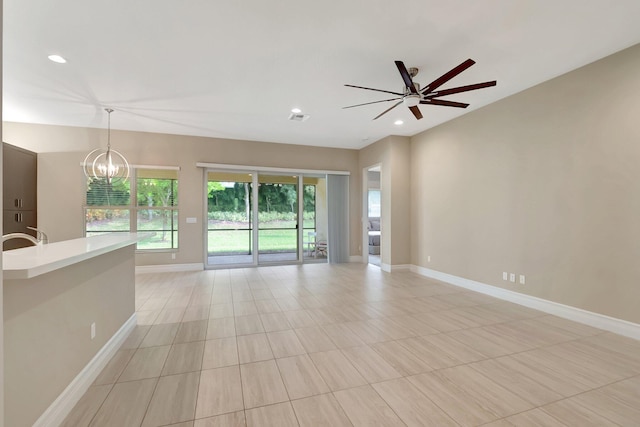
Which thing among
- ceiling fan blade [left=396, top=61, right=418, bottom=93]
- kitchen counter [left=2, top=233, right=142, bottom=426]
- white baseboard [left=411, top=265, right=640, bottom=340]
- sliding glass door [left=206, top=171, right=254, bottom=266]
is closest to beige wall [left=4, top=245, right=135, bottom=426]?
kitchen counter [left=2, top=233, right=142, bottom=426]

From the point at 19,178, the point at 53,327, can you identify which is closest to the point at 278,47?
the point at 53,327

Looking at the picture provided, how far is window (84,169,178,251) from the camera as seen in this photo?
19.6 feet

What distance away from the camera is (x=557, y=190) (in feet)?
12.2

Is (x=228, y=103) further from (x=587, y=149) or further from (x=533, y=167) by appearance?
(x=587, y=149)

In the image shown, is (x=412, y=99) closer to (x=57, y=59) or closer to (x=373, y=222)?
(x=57, y=59)

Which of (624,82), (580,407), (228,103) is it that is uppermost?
(228,103)

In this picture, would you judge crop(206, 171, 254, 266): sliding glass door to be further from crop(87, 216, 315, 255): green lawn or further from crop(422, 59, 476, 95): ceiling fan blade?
crop(422, 59, 476, 95): ceiling fan blade

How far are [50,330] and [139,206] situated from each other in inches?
193

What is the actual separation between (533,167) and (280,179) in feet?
16.6

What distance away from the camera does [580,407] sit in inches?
79.2

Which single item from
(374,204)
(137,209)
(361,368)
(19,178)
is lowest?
(361,368)

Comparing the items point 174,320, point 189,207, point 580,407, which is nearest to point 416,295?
point 580,407

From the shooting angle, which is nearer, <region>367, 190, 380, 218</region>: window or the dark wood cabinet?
the dark wood cabinet

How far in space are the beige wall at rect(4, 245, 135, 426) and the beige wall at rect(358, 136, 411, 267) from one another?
5050mm
